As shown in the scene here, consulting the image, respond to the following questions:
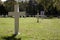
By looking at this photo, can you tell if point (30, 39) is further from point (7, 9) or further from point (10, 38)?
point (7, 9)

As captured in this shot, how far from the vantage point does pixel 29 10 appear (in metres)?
44.4

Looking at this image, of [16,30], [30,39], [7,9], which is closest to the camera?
[30,39]

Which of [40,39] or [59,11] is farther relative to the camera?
[59,11]

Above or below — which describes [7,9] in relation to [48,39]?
below

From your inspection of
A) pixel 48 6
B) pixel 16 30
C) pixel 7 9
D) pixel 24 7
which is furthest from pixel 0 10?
pixel 16 30

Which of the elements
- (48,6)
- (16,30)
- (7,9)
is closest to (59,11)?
(48,6)

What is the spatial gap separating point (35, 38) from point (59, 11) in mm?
34555

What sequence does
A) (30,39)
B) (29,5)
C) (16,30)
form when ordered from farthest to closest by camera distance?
1. (29,5)
2. (16,30)
3. (30,39)

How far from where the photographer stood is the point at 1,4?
4369 centimetres

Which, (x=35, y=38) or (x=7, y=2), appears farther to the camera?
(x=7, y=2)

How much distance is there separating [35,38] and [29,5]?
38616mm

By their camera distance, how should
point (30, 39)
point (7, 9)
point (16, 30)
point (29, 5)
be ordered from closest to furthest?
point (30, 39)
point (16, 30)
point (7, 9)
point (29, 5)

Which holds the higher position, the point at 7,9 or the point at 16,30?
the point at 16,30

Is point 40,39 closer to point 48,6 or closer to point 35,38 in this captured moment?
point 35,38
